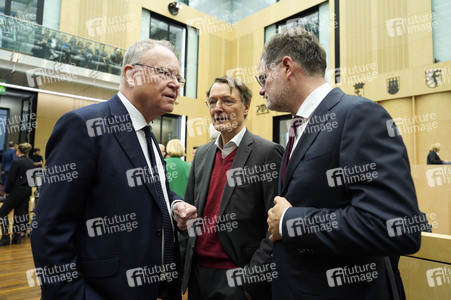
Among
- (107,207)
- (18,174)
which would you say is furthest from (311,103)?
(18,174)

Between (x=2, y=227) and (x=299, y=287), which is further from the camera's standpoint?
(x=2, y=227)

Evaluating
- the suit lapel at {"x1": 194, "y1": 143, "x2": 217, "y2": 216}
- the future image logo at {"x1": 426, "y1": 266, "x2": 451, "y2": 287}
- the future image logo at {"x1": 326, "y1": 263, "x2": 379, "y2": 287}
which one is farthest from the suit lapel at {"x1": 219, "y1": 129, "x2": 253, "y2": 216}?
the future image logo at {"x1": 426, "y1": 266, "x2": 451, "y2": 287}

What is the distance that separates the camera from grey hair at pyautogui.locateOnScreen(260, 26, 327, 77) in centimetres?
132

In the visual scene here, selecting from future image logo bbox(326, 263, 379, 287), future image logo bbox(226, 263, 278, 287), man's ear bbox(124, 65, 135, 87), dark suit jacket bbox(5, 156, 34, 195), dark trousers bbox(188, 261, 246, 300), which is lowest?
dark trousers bbox(188, 261, 246, 300)

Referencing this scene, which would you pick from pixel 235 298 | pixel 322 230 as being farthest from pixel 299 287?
pixel 235 298

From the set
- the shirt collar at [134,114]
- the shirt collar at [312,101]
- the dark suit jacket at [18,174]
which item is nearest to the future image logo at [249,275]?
the shirt collar at [312,101]

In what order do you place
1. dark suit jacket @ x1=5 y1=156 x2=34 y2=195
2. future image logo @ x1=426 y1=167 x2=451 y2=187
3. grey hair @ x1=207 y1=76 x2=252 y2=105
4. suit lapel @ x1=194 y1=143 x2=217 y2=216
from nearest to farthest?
suit lapel @ x1=194 y1=143 x2=217 y2=216
grey hair @ x1=207 y1=76 x2=252 y2=105
future image logo @ x1=426 y1=167 x2=451 y2=187
dark suit jacket @ x1=5 y1=156 x2=34 y2=195

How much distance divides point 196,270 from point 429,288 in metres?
1.66

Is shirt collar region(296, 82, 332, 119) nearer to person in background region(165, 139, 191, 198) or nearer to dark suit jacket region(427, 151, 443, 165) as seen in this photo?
person in background region(165, 139, 191, 198)

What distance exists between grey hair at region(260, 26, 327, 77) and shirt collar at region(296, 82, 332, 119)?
9cm

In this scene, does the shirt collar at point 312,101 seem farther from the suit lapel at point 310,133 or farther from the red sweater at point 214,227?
the red sweater at point 214,227

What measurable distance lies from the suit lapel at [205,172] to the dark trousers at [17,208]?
4677mm

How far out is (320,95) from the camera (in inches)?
50.3

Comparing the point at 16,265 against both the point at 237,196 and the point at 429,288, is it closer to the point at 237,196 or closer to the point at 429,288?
the point at 237,196
